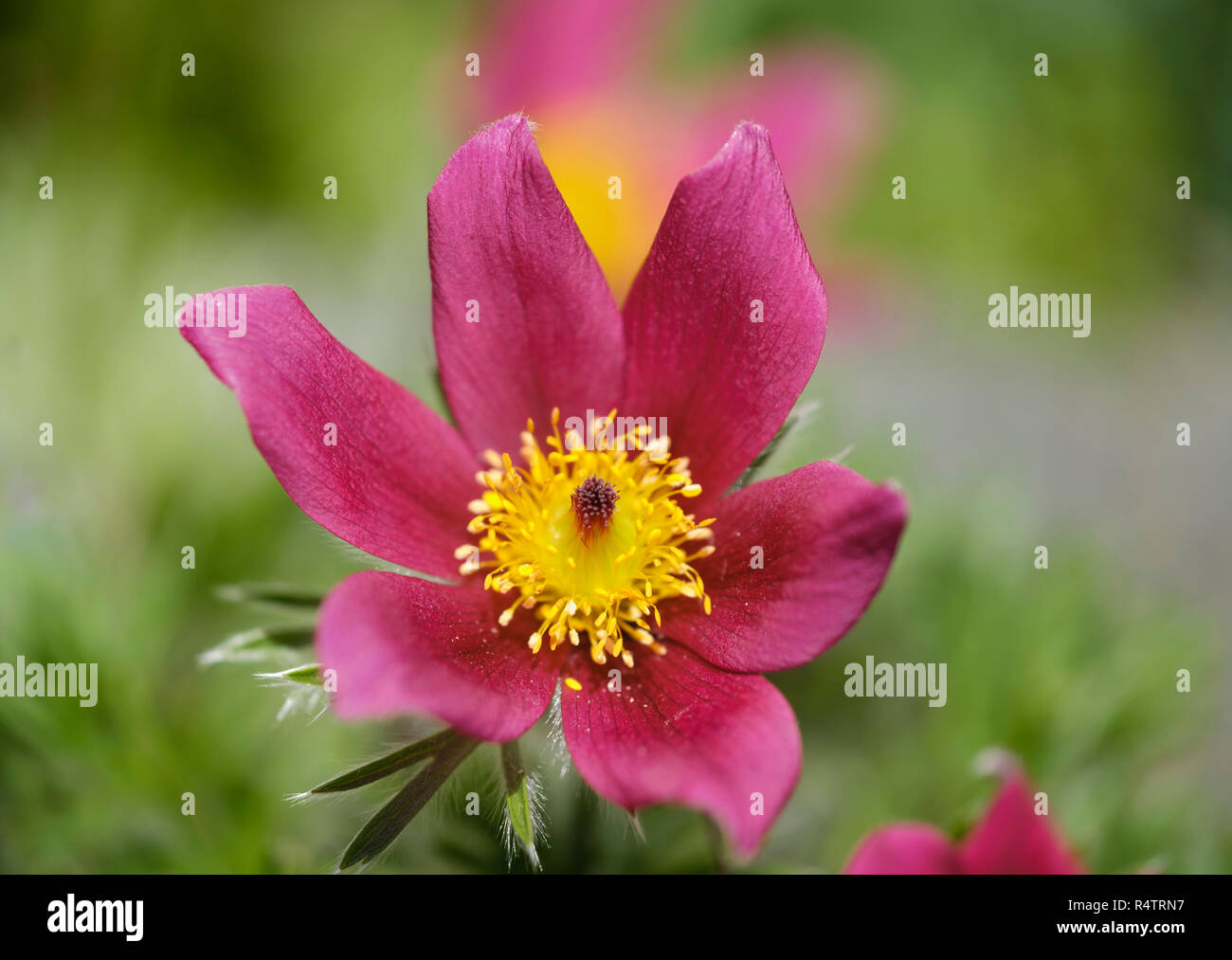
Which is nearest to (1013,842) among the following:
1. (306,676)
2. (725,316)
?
(725,316)

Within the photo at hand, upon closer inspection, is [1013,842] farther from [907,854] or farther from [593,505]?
[593,505]

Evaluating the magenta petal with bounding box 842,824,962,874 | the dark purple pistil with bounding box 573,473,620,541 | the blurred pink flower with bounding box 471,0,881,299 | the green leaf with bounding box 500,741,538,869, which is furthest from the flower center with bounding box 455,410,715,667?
the blurred pink flower with bounding box 471,0,881,299

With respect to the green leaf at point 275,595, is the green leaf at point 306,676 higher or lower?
lower

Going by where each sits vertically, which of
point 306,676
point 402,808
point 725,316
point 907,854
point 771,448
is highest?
point 725,316

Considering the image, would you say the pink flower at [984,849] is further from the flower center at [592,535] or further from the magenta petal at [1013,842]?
the flower center at [592,535]

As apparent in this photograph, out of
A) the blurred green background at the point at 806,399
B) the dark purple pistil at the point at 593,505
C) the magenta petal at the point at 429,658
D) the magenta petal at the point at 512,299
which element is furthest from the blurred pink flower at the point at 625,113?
the magenta petal at the point at 429,658

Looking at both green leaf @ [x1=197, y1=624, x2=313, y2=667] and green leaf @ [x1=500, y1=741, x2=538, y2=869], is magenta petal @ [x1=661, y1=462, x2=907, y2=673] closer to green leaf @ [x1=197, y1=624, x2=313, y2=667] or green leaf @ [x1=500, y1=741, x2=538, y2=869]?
green leaf @ [x1=500, y1=741, x2=538, y2=869]
